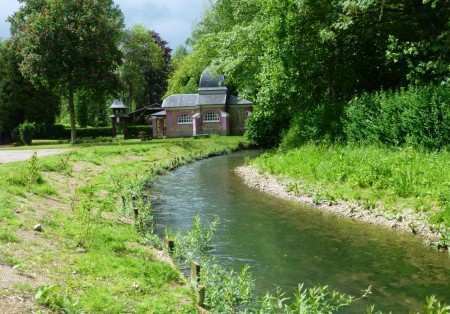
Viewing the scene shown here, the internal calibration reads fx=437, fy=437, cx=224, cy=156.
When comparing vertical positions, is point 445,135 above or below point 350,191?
above

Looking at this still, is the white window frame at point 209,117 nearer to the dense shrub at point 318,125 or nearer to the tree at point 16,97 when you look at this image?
the tree at point 16,97

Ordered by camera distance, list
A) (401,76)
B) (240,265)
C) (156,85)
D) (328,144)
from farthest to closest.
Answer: (156,85) → (401,76) → (328,144) → (240,265)

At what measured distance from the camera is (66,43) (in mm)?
36094

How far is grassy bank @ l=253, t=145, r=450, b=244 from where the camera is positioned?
461 inches

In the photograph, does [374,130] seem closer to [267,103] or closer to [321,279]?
[267,103]

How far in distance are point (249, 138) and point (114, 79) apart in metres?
13.2

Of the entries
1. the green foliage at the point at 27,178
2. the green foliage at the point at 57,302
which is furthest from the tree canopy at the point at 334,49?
the green foliage at the point at 57,302

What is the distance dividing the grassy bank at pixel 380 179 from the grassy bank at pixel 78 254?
651 cm

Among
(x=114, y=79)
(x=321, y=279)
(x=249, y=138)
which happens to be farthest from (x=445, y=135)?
(x=114, y=79)

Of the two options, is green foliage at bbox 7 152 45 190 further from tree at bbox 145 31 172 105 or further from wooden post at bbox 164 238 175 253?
tree at bbox 145 31 172 105

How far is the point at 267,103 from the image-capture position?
24.3 m

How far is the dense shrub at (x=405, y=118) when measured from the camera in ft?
47.8

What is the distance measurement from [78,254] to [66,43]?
3163 cm

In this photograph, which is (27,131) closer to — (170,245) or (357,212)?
(357,212)
